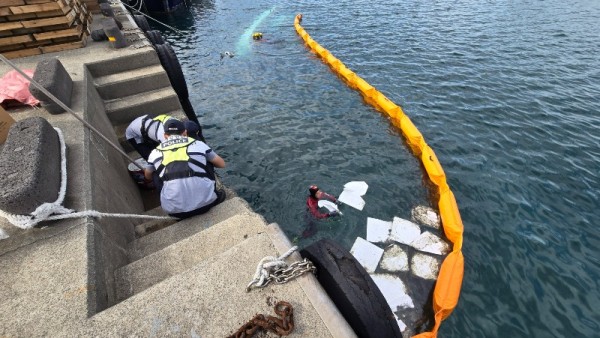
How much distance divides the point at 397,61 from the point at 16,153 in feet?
44.4

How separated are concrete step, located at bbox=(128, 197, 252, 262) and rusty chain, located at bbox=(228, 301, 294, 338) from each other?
1847mm

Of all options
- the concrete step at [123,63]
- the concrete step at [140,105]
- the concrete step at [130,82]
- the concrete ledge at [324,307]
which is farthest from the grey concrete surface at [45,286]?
the concrete step at [123,63]

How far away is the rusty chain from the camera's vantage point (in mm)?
2129

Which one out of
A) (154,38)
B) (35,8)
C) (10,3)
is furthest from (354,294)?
(154,38)

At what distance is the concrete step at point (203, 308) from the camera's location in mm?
2223

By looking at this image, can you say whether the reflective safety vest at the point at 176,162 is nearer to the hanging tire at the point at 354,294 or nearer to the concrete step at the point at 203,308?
the concrete step at the point at 203,308

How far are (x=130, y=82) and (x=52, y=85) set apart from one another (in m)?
2.38

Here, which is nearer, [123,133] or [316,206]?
[316,206]

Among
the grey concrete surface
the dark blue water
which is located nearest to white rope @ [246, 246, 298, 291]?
the grey concrete surface

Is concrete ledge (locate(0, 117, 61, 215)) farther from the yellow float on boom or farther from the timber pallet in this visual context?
the timber pallet

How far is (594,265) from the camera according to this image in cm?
532

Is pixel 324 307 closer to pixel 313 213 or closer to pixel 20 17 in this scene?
pixel 313 213

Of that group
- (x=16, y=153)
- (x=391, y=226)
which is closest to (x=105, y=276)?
Result: (x=16, y=153)

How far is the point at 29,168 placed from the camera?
2984mm
